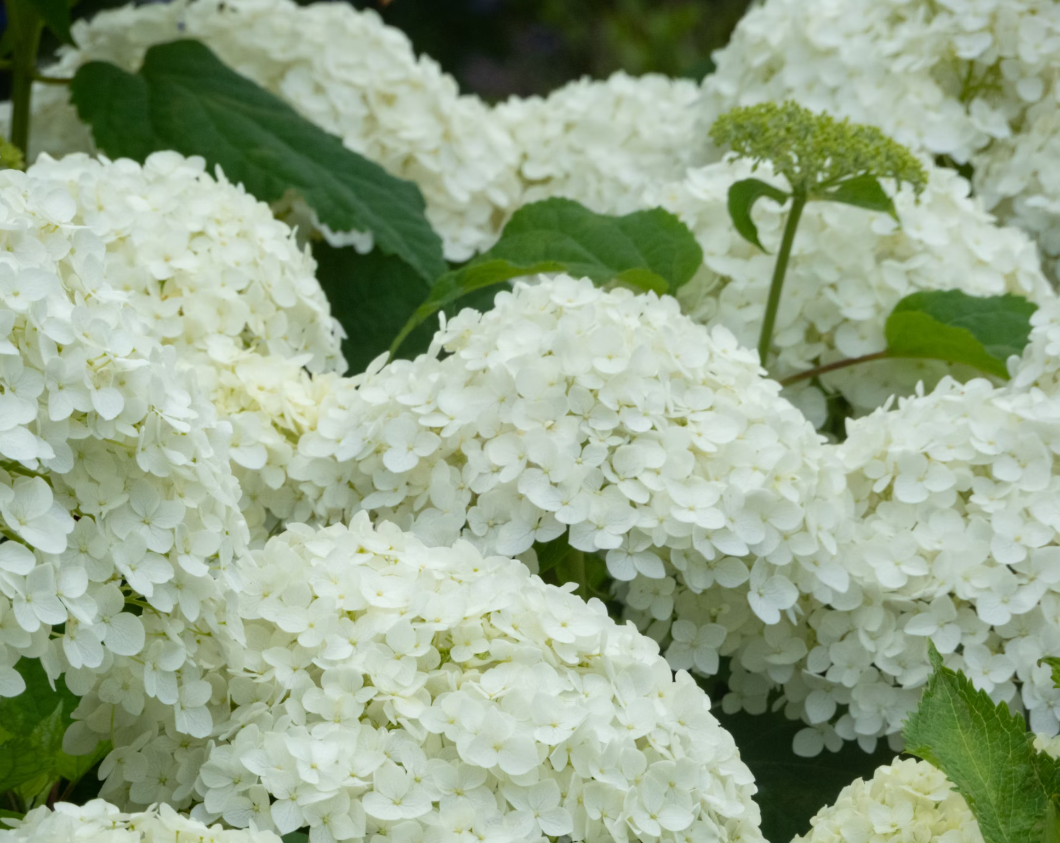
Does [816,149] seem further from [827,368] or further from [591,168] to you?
[591,168]

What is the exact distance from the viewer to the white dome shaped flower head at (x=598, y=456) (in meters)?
1.06

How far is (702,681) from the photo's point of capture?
4.18ft

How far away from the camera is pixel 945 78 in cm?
172

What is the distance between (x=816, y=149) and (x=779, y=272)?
0.15m

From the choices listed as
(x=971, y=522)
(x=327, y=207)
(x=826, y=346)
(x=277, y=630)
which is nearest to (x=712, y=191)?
(x=826, y=346)

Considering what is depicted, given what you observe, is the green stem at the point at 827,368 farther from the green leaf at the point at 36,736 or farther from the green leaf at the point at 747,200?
the green leaf at the point at 36,736

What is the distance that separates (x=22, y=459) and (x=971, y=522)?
0.79 meters

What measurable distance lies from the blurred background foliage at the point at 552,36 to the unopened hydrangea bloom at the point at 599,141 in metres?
2.44

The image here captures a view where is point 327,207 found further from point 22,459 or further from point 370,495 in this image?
Result: point 22,459

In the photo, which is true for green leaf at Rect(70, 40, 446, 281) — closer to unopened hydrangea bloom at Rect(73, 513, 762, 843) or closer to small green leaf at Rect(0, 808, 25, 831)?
unopened hydrangea bloom at Rect(73, 513, 762, 843)

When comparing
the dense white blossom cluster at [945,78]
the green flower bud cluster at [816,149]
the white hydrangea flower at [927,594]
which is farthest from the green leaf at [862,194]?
the dense white blossom cluster at [945,78]

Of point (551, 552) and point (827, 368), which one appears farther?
point (827, 368)

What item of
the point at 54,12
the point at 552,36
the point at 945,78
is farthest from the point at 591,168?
the point at 552,36

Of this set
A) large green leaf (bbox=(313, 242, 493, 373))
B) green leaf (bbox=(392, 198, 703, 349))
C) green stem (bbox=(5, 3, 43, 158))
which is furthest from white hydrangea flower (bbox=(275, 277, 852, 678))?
green stem (bbox=(5, 3, 43, 158))
